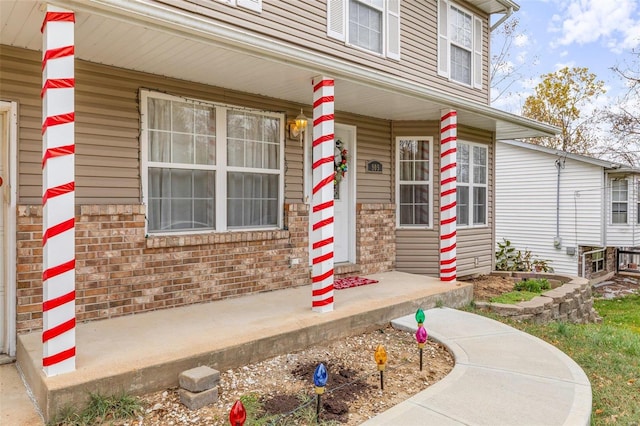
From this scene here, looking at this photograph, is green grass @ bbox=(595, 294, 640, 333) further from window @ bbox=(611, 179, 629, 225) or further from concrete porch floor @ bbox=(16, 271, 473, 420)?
concrete porch floor @ bbox=(16, 271, 473, 420)

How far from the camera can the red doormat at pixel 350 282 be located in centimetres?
586

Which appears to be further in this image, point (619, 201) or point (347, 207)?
point (619, 201)

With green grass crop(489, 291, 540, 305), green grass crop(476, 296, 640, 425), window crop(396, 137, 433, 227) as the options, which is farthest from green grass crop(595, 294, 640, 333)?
window crop(396, 137, 433, 227)

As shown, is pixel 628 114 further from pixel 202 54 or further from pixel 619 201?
pixel 202 54

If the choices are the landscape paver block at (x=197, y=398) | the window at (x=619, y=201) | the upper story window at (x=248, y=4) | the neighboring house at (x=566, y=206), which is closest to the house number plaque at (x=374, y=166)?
the upper story window at (x=248, y=4)

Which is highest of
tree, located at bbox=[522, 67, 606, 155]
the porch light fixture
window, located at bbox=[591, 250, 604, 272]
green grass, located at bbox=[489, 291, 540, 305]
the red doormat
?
tree, located at bbox=[522, 67, 606, 155]

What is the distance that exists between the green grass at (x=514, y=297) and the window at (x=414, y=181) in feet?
5.53

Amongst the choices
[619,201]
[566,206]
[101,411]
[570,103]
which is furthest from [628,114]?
[101,411]

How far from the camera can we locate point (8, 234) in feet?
12.4

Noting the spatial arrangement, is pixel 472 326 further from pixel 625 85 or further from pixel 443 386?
pixel 625 85

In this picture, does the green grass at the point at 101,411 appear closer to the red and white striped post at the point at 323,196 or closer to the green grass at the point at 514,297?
the red and white striped post at the point at 323,196

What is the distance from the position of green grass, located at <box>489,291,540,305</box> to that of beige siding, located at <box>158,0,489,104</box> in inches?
149

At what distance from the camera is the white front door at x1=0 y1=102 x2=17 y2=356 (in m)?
3.77

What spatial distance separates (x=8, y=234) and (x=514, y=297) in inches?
258
